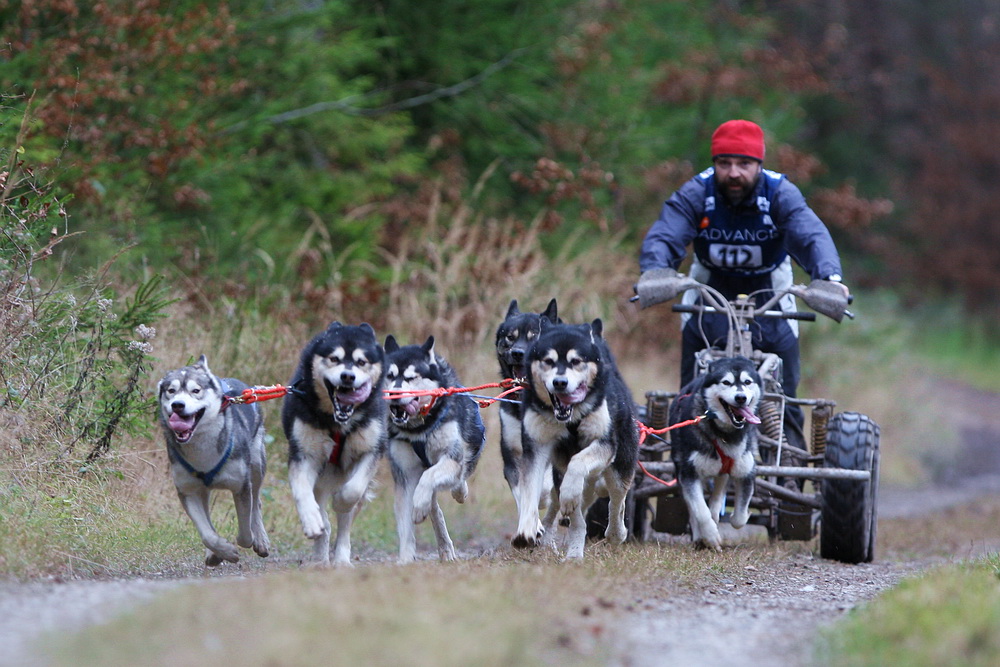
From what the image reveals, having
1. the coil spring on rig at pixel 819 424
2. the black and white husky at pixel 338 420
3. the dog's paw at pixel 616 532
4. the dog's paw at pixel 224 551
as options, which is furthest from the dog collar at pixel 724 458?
the dog's paw at pixel 224 551

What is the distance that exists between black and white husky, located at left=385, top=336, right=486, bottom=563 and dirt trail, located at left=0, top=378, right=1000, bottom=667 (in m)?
1.41

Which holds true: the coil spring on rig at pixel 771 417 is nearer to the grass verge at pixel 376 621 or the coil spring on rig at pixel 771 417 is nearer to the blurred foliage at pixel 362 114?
the grass verge at pixel 376 621

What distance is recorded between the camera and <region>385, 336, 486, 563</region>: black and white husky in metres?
6.52

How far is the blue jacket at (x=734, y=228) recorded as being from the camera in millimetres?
7734

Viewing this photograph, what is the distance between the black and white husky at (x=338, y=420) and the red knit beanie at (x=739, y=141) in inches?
108

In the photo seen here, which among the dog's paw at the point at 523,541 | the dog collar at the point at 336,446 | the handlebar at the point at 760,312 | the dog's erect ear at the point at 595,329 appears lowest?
the dog's paw at the point at 523,541

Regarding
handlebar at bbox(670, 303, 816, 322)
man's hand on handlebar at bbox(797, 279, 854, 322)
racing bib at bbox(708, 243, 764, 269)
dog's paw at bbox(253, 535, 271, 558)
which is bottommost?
dog's paw at bbox(253, 535, 271, 558)

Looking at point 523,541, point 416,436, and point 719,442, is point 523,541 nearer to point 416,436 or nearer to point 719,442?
point 416,436

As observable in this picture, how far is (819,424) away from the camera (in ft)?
26.2

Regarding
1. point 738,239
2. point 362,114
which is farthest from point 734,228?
point 362,114

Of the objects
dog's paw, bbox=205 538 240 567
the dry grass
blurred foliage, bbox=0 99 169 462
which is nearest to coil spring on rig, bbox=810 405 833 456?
the dry grass

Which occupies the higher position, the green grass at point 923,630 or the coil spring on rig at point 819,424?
the coil spring on rig at point 819,424

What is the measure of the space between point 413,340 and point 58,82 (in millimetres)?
3677

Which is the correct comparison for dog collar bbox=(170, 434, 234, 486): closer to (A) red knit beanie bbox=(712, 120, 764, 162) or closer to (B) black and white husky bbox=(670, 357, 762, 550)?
(B) black and white husky bbox=(670, 357, 762, 550)
